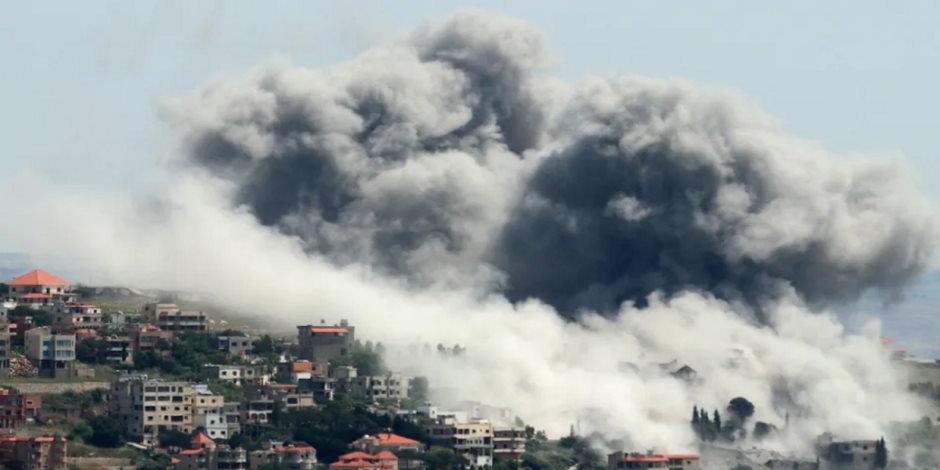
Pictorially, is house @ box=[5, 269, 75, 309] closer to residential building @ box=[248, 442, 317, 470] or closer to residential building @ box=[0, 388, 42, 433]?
residential building @ box=[0, 388, 42, 433]

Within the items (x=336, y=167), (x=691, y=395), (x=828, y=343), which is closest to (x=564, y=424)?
(x=691, y=395)

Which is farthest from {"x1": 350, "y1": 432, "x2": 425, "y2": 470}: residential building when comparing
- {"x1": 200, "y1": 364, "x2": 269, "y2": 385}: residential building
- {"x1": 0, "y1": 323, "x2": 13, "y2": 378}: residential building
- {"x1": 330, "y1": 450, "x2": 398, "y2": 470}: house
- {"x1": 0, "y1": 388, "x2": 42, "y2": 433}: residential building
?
{"x1": 0, "y1": 323, "x2": 13, "y2": 378}: residential building

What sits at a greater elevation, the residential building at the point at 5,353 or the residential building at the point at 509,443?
the residential building at the point at 5,353

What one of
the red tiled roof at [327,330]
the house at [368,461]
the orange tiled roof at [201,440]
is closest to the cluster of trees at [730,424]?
the house at [368,461]

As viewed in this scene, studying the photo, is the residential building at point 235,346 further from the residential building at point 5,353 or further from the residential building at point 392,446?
the residential building at point 392,446

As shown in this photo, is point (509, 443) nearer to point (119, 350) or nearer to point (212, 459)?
point (212, 459)

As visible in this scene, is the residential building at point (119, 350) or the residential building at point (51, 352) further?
the residential building at point (119, 350)

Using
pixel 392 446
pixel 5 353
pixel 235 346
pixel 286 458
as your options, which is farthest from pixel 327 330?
pixel 286 458

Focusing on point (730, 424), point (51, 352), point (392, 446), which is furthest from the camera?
point (51, 352)
